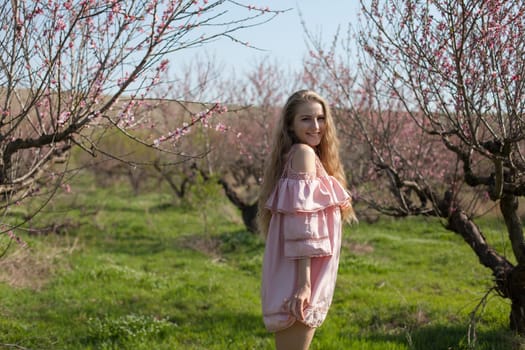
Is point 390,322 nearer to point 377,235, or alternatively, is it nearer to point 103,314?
point 103,314

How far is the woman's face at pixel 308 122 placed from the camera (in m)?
3.08

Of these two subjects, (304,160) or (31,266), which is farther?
(31,266)

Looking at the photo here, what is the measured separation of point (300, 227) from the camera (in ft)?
9.14

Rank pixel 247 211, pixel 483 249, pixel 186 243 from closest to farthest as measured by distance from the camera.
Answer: pixel 483 249 < pixel 186 243 < pixel 247 211

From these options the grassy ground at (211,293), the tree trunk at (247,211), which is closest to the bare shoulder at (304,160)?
the grassy ground at (211,293)

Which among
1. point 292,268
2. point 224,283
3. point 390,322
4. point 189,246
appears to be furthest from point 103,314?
point 189,246

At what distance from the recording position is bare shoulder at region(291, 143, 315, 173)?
290 cm

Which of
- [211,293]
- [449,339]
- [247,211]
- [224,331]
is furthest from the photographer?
[247,211]

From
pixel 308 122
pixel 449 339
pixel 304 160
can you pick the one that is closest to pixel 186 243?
pixel 449 339

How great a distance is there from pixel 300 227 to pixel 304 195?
0.17 meters

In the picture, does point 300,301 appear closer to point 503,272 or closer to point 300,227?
point 300,227

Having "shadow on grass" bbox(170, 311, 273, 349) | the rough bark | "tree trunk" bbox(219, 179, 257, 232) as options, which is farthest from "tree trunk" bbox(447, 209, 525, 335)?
"tree trunk" bbox(219, 179, 257, 232)

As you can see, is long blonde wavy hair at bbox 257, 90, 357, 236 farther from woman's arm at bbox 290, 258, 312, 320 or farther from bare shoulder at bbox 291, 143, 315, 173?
woman's arm at bbox 290, 258, 312, 320

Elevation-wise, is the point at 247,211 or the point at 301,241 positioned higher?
the point at 301,241
